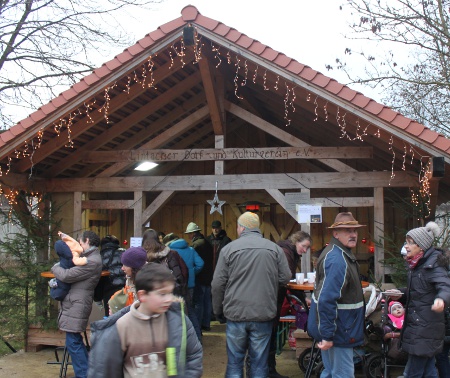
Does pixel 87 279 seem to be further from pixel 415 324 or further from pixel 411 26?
pixel 411 26

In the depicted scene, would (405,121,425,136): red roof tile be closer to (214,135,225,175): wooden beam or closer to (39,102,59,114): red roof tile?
(214,135,225,175): wooden beam

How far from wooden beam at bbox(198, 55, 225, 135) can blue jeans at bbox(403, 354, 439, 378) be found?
4.21 m

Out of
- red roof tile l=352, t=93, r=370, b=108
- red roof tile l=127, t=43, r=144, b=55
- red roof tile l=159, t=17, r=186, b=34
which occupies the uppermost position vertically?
red roof tile l=159, t=17, r=186, b=34

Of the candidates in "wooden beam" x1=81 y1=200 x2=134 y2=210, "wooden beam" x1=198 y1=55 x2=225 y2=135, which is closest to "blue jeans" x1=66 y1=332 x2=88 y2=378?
"wooden beam" x1=81 y1=200 x2=134 y2=210

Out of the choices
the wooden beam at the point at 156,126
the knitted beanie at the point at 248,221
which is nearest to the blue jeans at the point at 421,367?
the knitted beanie at the point at 248,221

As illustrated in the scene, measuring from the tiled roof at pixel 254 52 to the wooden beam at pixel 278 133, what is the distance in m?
1.66

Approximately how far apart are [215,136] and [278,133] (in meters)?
0.94

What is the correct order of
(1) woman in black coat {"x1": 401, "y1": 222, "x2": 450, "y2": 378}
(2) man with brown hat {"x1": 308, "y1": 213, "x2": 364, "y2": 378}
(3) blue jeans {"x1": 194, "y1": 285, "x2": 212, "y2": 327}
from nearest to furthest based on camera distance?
(2) man with brown hat {"x1": 308, "y1": 213, "x2": 364, "y2": 378}, (1) woman in black coat {"x1": 401, "y1": 222, "x2": 450, "y2": 378}, (3) blue jeans {"x1": 194, "y1": 285, "x2": 212, "y2": 327}

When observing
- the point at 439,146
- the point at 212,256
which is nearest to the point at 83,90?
the point at 212,256

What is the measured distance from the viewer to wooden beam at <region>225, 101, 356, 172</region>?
25.5 feet

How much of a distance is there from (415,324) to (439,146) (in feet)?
6.99

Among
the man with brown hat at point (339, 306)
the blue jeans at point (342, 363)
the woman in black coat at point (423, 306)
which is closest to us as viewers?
the man with brown hat at point (339, 306)

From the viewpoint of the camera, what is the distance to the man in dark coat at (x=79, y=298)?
5.62 m

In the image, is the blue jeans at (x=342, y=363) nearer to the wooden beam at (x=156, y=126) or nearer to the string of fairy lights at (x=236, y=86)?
the string of fairy lights at (x=236, y=86)
